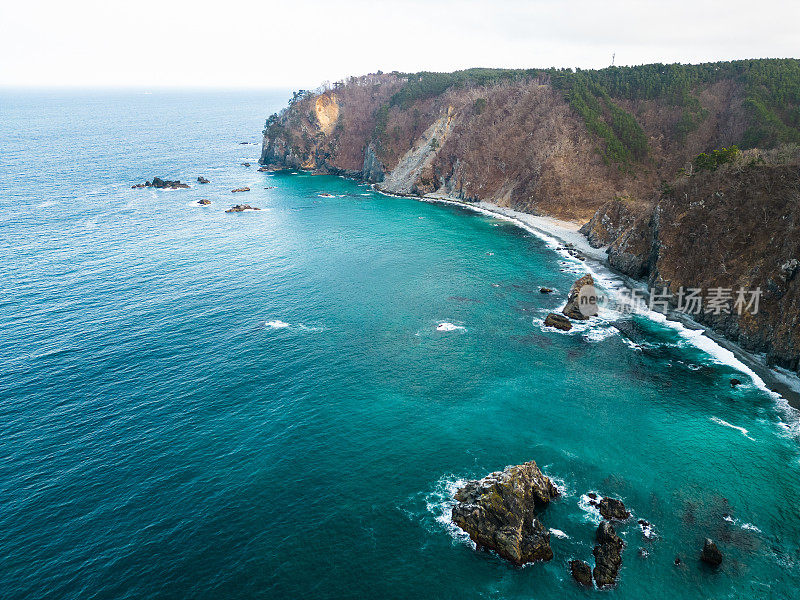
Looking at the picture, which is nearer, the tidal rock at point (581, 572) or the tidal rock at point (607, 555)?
the tidal rock at point (581, 572)

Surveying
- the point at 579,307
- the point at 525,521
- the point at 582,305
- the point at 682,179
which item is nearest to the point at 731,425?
the point at 579,307

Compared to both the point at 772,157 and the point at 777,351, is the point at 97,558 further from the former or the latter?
the point at 772,157

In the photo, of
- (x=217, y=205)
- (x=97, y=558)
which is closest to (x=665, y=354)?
(x=97, y=558)

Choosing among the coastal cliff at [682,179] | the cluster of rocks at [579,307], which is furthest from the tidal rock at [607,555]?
the coastal cliff at [682,179]

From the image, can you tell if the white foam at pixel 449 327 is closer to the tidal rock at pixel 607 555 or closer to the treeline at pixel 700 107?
the tidal rock at pixel 607 555

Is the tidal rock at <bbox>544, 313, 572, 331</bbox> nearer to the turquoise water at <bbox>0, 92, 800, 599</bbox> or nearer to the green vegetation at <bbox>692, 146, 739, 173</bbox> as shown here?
the turquoise water at <bbox>0, 92, 800, 599</bbox>

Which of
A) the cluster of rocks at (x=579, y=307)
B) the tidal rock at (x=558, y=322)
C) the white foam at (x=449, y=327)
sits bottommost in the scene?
the white foam at (x=449, y=327)
